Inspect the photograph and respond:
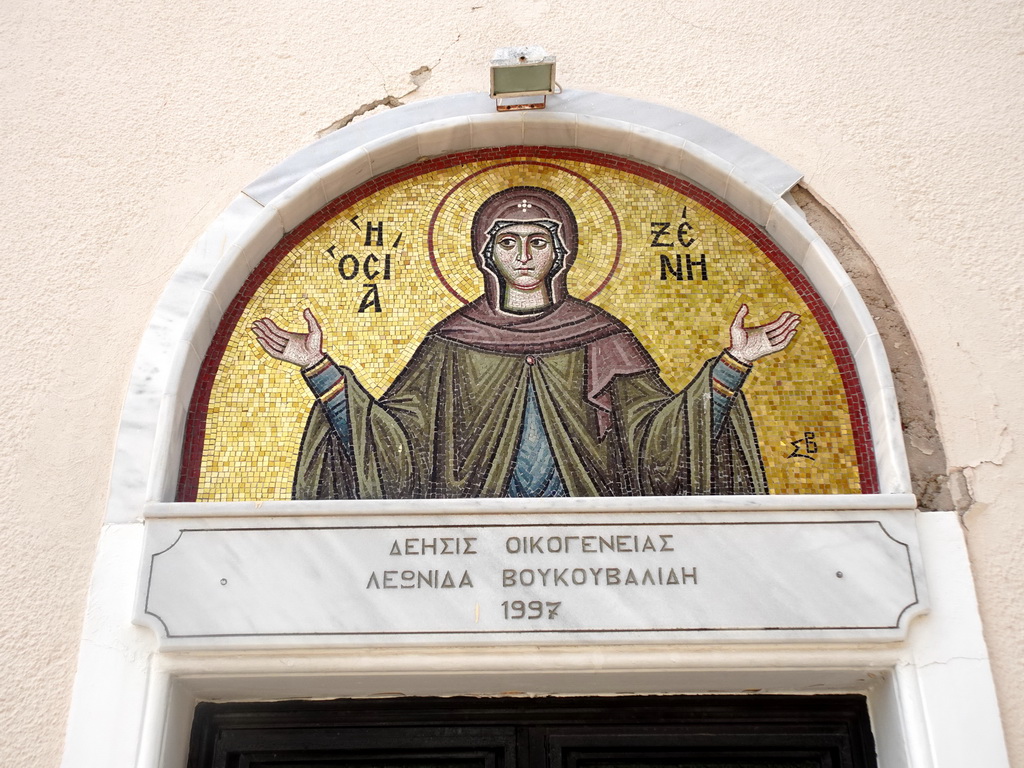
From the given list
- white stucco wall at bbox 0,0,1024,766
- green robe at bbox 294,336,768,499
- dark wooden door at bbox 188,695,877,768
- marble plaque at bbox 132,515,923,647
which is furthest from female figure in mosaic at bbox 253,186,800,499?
dark wooden door at bbox 188,695,877,768

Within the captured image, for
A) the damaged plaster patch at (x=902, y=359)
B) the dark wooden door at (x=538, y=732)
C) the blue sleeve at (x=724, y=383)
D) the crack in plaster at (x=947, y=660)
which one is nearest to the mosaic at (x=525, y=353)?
the blue sleeve at (x=724, y=383)

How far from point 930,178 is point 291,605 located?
286 centimetres

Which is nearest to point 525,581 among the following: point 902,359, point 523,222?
point 523,222

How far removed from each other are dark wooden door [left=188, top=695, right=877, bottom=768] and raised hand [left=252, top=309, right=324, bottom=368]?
3.98 ft

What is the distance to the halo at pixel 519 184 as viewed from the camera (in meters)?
3.79

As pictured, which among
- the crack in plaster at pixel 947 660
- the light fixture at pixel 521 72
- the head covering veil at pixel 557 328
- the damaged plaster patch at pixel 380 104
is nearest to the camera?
the crack in plaster at pixel 947 660

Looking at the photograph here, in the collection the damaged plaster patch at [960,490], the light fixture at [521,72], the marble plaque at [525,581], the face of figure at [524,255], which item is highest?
the light fixture at [521,72]

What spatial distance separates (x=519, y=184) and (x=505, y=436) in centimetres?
111

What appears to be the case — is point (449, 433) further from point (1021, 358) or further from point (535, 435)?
point (1021, 358)

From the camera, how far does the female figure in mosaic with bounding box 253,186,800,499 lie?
3.41m

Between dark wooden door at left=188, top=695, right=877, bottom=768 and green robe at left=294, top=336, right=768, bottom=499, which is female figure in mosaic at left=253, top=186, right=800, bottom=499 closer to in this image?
green robe at left=294, top=336, right=768, bottom=499

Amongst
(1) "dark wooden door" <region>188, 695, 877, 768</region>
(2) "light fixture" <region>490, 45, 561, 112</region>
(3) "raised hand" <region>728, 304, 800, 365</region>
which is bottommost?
(1) "dark wooden door" <region>188, 695, 877, 768</region>

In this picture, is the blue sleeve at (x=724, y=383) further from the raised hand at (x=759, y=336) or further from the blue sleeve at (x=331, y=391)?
the blue sleeve at (x=331, y=391)

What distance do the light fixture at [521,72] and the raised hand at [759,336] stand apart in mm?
1171
